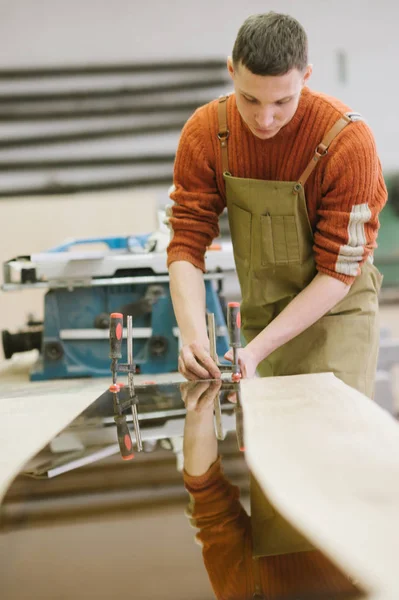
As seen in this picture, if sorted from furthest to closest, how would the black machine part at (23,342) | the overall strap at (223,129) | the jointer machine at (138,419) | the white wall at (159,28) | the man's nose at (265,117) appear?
the white wall at (159,28) < the black machine part at (23,342) < the overall strap at (223,129) < the man's nose at (265,117) < the jointer machine at (138,419)

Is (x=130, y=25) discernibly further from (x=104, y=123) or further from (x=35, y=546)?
(x=35, y=546)

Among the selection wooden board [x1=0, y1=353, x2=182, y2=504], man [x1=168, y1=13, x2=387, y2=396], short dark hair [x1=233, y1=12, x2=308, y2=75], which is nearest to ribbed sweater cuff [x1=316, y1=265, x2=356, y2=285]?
man [x1=168, y1=13, x2=387, y2=396]

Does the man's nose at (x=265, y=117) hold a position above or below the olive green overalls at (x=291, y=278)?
above

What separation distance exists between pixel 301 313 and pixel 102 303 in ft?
7.67

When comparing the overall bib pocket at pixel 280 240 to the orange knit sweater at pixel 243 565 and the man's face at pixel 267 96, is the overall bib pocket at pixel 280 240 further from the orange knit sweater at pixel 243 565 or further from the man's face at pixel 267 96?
the orange knit sweater at pixel 243 565

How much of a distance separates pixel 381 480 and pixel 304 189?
99 centimetres

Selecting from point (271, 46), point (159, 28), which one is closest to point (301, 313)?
point (271, 46)

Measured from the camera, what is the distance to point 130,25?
5234 mm

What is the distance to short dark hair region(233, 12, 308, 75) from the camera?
1.35 metres

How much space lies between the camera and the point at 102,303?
12.6ft

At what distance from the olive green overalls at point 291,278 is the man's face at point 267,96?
0.21 metres

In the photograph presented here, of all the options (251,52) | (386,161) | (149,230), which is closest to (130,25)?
(149,230)

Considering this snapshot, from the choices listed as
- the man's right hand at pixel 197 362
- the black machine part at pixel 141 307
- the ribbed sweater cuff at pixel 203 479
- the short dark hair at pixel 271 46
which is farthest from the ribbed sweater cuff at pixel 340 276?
the black machine part at pixel 141 307

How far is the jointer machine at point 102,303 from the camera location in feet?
12.1
